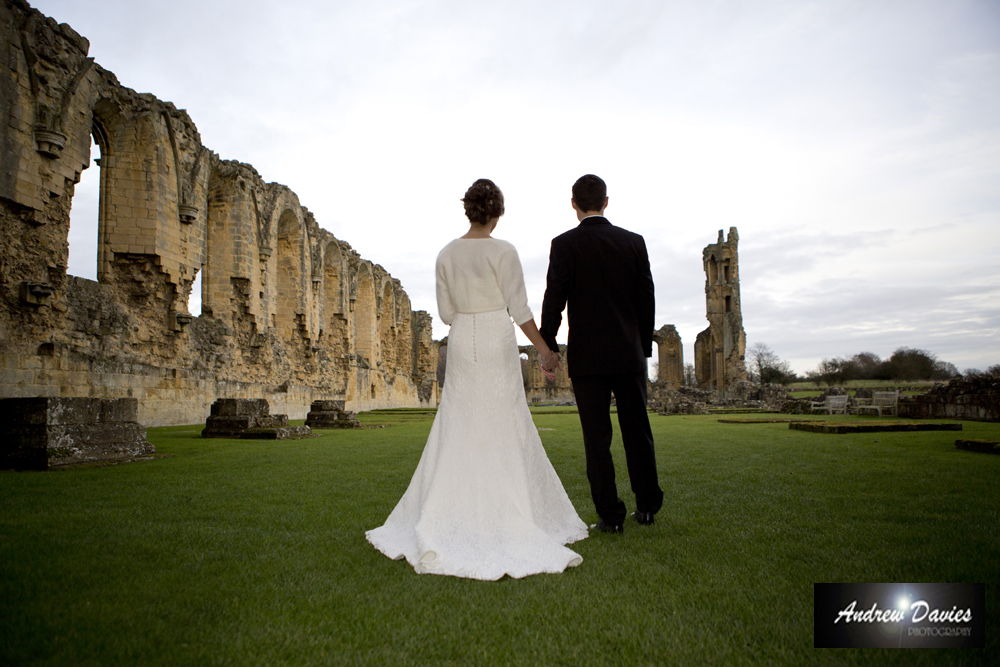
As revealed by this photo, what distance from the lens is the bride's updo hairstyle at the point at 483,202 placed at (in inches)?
111

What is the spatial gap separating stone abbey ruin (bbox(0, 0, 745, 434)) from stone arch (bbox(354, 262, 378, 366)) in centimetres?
622

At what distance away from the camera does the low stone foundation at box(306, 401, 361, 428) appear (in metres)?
12.5

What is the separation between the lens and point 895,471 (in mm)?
4480

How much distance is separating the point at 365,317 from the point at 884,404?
23460 mm

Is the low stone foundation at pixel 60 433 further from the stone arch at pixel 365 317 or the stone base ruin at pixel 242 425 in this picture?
the stone arch at pixel 365 317

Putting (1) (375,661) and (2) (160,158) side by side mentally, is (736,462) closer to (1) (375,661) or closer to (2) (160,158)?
(1) (375,661)

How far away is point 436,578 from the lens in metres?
2.11

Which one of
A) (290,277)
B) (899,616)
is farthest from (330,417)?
(899,616)

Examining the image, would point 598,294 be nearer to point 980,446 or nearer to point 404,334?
point 980,446

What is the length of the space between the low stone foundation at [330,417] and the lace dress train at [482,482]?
33.4ft

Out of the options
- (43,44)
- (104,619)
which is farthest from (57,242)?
(104,619)

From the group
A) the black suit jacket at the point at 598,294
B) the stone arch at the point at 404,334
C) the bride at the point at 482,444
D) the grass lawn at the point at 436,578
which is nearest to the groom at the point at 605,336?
the black suit jacket at the point at 598,294

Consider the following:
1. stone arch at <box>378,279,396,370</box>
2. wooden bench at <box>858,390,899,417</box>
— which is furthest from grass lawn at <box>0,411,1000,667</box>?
stone arch at <box>378,279,396,370</box>

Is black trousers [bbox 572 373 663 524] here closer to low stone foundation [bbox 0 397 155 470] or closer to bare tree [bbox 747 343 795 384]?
low stone foundation [bbox 0 397 155 470]
